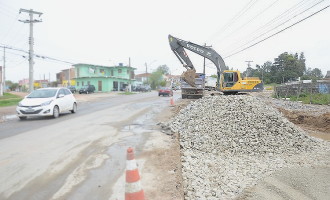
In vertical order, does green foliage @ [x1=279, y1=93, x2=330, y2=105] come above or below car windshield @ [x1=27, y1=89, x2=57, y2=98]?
below

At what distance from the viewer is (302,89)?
29859mm

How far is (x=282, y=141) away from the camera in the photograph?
9281mm

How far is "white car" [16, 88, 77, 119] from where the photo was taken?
13562mm

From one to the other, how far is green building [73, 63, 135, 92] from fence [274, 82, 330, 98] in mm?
37099

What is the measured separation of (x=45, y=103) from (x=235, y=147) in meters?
9.91

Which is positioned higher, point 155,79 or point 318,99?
point 155,79

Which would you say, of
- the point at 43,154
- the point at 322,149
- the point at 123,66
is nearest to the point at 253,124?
the point at 322,149

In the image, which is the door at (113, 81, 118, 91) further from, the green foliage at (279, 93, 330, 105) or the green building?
the green foliage at (279, 93, 330, 105)

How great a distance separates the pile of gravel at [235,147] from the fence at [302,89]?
63.6ft

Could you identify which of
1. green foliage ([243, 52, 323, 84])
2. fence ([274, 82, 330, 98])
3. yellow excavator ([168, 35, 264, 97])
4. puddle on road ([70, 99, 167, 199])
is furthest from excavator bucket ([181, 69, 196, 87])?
green foliage ([243, 52, 323, 84])

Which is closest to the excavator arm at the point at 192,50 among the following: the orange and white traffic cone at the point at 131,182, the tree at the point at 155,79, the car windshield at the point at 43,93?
the car windshield at the point at 43,93

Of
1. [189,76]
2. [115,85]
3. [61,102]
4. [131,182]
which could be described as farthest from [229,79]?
[115,85]

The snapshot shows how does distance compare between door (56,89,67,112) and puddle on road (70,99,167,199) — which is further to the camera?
door (56,89,67,112)

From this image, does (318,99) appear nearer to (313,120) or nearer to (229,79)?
(229,79)
